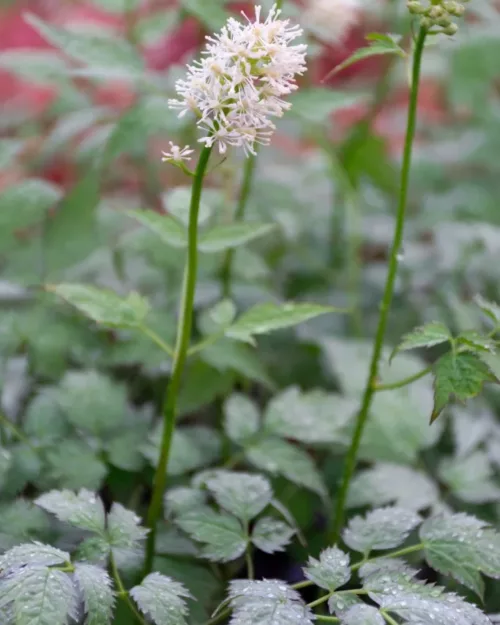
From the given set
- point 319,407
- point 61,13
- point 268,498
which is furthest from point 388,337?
point 61,13

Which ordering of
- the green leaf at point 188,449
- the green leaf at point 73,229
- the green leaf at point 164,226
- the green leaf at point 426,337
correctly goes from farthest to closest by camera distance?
the green leaf at point 73,229
the green leaf at point 188,449
the green leaf at point 164,226
the green leaf at point 426,337

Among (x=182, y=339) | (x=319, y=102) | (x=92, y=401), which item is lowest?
(x=92, y=401)

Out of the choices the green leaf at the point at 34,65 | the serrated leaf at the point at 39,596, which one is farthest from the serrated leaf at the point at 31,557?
the green leaf at the point at 34,65

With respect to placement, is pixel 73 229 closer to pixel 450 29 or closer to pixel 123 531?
pixel 123 531

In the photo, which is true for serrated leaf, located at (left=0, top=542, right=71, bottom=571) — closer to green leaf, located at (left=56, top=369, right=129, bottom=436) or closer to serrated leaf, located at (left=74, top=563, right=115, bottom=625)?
serrated leaf, located at (left=74, top=563, right=115, bottom=625)

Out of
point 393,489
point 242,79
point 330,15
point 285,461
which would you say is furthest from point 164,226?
point 330,15

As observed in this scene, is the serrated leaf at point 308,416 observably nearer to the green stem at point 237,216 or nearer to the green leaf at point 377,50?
the green stem at point 237,216

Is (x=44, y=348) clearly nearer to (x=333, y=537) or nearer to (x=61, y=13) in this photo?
(x=333, y=537)
